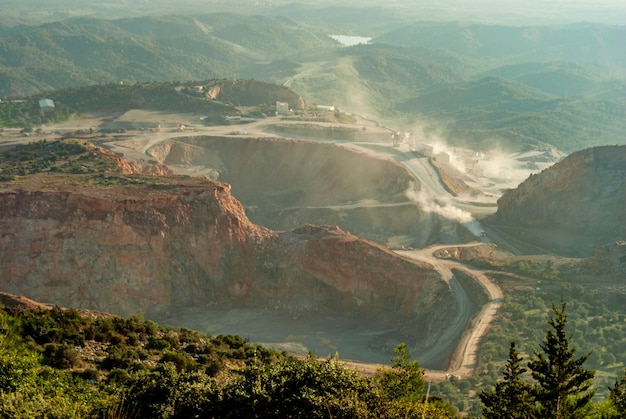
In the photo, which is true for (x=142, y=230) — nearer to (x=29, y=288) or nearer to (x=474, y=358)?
(x=29, y=288)

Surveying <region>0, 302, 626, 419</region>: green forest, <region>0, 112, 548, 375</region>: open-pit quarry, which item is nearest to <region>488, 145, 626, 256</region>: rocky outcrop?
<region>0, 112, 548, 375</region>: open-pit quarry

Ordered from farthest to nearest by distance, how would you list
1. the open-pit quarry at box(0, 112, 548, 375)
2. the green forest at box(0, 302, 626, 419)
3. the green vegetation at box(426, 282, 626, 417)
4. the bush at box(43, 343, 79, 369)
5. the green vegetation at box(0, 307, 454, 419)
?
the open-pit quarry at box(0, 112, 548, 375) < the green vegetation at box(426, 282, 626, 417) < the bush at box(43, 343, 79, 369) < the green vegetation at box(0, 307, 454, 419) < the green forest at box(0, 302, 626, 419)

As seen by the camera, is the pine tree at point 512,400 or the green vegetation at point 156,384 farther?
the green vegetation at point 156,384

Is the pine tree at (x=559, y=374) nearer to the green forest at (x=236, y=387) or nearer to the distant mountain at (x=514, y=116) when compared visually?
the green forest at (x=236, y=387)

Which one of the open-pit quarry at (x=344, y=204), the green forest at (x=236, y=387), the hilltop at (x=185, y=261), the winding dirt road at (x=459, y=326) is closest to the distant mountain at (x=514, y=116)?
the open-pit quarry at (x=344, y=204)

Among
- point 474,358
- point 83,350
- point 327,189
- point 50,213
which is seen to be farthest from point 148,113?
point 83,350

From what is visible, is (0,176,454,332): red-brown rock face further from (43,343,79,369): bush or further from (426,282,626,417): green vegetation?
(43,343,79,369): bush

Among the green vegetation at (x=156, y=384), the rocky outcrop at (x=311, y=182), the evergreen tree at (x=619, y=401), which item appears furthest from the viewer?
the rocky outcrop at (x=311, y=182)
